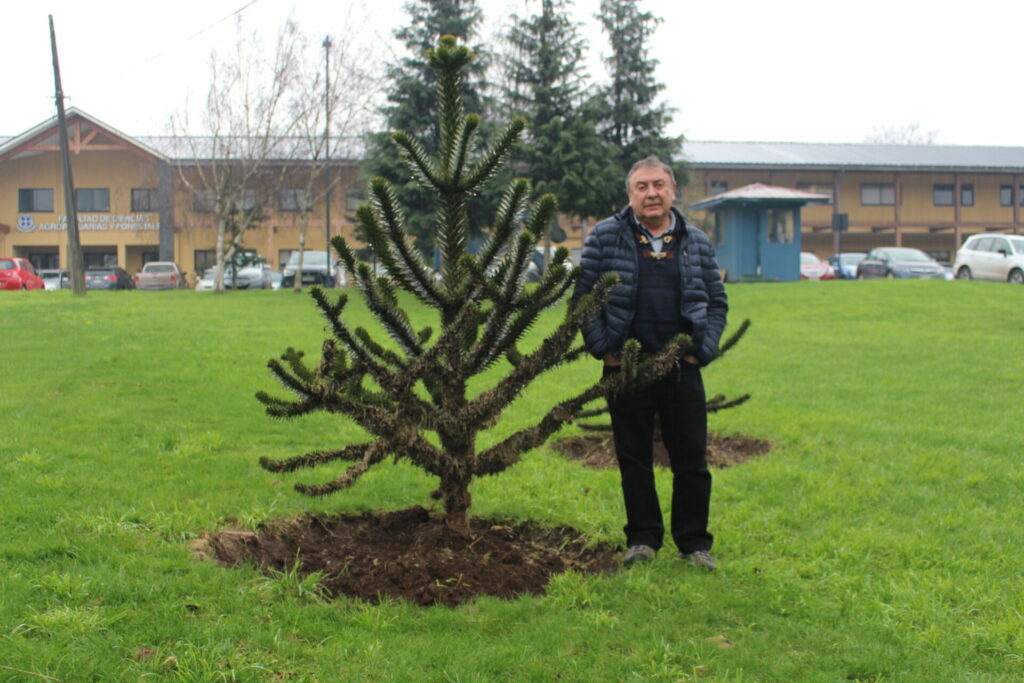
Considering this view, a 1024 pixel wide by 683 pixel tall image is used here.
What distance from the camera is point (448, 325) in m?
4.12

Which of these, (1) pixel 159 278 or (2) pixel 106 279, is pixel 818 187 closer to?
(1) pixel 159 278

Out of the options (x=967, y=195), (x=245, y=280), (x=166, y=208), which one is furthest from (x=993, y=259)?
(x=166, y=208)

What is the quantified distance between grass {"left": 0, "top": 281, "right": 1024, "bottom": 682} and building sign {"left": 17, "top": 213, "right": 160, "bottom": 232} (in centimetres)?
3835

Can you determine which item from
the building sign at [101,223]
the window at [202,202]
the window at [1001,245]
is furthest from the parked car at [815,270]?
the building sign at [101,223]

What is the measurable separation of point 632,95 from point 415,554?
22837 millimetres

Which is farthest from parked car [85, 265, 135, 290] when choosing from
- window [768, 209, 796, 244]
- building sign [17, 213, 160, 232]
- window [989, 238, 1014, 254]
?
window [989, 238, 1014, 254]

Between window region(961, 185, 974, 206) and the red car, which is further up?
window region(961, 185, 974, 206)

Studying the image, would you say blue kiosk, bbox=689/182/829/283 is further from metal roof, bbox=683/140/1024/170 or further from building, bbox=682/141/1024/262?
building, bbox=682/141/1024/262

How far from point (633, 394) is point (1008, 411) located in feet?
18.5

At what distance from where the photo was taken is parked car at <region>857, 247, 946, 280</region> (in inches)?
1205

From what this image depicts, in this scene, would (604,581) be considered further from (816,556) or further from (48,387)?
(48,387)

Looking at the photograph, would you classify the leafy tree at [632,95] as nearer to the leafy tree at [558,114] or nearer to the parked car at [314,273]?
the leafy tree at [558,114]

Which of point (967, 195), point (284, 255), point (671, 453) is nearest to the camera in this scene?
point (671, 453)

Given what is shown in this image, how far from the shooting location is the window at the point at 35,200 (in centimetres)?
4606
